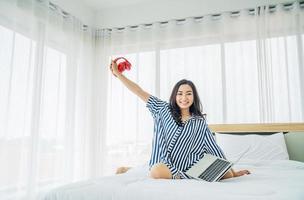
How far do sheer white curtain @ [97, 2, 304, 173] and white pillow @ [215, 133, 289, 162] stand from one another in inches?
17.1

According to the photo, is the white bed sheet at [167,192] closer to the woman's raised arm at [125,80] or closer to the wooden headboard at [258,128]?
the woman's raised arm at [125,80]

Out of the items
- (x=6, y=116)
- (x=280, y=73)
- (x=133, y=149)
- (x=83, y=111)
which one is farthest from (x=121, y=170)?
(x=280, y=73)

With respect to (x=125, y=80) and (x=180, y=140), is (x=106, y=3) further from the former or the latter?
(x=180, y=140)

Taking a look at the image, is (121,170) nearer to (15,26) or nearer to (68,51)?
(15,26)

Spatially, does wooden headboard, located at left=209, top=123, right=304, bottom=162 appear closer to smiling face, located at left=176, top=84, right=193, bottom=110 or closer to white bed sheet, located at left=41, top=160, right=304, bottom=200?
smiling face, located at left=176, top=84, right=193, bottom=110

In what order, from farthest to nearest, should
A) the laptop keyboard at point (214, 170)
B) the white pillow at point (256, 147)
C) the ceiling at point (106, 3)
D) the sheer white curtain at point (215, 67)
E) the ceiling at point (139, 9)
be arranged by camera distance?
the ceiling at point (106, 3), the ceiling at point (139, 9), the sheer white curtain at point (215, 67), the white pillow at point (256, 147), the laptop keyboard at point (214, 170)

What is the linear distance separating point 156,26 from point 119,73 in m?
1.81

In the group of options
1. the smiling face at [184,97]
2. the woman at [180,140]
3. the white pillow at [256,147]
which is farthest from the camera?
the white pillow at [256,147]

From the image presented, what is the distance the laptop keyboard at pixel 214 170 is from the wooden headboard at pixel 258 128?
159 cm

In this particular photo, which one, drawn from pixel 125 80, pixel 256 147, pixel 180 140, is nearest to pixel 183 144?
pixel 180 140

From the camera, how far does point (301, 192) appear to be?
47.4 inches

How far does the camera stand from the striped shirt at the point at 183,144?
1757mm

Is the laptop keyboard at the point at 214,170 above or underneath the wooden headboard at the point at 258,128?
underneath

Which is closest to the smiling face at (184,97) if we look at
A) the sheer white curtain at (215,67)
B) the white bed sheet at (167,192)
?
the white bed sheet at (167,192)
